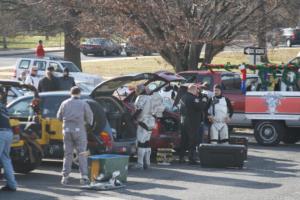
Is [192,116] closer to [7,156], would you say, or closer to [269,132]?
[269,132]

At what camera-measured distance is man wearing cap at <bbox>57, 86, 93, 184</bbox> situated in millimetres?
12734

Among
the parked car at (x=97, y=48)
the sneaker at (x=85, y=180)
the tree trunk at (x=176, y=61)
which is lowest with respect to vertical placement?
the sneaker at (x=85, y=180)

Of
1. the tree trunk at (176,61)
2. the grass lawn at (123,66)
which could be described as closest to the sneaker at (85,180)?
the tree trunk at (176,61)

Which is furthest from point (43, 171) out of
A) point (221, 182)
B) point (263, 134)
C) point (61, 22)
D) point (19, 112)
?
A: point (61, 22)

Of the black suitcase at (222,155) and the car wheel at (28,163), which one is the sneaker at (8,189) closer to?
the car wheel at (28,163)

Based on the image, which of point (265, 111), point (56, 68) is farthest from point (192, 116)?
point (56, 68)

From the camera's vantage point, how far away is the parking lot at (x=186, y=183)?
11.8 m

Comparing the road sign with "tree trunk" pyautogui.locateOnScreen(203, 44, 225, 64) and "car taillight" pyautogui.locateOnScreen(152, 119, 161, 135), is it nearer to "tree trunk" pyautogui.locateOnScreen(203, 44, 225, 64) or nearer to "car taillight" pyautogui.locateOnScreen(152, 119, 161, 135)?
"tree trunk" pyautogui.locateOnScreen(203, 44, 225, 64)

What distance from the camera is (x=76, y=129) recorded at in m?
12.7

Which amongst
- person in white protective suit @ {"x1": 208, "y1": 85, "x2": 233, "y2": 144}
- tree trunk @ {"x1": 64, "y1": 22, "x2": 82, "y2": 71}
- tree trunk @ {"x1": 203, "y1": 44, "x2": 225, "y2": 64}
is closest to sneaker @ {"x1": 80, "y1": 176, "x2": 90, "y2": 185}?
person in white protective suit @ {"x1": 208, "y1": 85, "x2": 233, "y2": 144}

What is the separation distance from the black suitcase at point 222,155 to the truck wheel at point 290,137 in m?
5.13

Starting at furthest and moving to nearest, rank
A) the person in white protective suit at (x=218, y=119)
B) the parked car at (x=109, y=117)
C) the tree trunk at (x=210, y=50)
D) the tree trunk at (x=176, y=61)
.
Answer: the tree trunk at (x=210, y=50) → the tree trunk at (x=176, y=61) → the person in white protective suit at (x=218, y=119) → the parked car at (x=109, y=117)

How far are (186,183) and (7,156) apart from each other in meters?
3.16

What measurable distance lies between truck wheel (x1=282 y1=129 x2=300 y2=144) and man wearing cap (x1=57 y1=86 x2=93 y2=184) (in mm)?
8463
